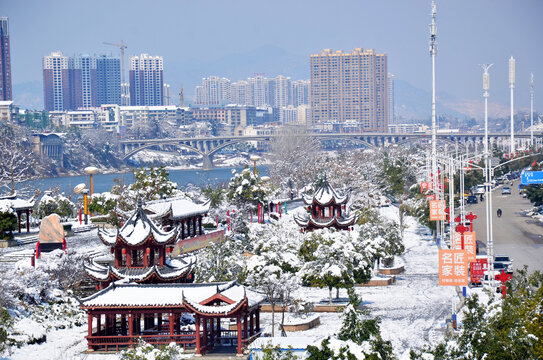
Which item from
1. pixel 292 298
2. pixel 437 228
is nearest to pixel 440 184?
pixel 437 228

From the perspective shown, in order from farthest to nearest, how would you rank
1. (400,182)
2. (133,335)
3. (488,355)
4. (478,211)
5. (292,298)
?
(400,182) → (478,211) → (292,298) → (133,335) → (488,355)

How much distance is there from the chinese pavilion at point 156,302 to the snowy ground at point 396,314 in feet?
4.40

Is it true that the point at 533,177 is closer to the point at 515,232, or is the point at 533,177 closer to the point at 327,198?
the point at 327,198

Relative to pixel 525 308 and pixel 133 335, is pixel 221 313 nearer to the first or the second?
pixel 133 335

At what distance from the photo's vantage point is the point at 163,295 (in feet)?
104

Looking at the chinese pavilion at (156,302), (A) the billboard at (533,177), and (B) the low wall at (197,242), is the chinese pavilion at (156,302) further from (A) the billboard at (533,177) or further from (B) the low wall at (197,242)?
(B) the low wall at (197,242)

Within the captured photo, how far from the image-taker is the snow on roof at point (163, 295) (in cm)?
3078

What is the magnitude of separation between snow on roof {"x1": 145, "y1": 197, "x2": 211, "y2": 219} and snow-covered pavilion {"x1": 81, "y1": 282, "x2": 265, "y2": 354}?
610 inches

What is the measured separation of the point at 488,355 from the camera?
21.9 meters

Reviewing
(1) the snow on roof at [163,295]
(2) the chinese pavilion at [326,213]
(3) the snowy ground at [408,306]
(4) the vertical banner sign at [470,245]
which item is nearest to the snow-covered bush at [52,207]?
(2) the chinese pavilion at [326,213]

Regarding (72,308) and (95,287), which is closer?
(72,308)

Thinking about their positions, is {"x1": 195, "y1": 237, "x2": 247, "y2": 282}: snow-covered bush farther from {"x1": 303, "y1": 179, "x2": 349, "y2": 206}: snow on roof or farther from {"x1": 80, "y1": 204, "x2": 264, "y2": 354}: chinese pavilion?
{"x1": 303, "y1": 179, "x2": 349, "y2": 206}: snow on roof

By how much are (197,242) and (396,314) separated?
17960 millimetres

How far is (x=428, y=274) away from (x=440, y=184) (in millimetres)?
9146
